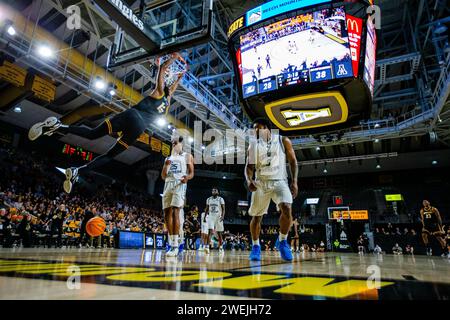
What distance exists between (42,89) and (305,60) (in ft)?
33.6

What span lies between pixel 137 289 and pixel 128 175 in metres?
23.6

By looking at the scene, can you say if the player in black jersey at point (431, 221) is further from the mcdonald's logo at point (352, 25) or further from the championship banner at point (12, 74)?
the championship banner at point (12, 74)

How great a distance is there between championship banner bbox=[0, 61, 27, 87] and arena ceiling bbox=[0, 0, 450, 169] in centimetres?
178

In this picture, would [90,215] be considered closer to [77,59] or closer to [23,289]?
[77,59]

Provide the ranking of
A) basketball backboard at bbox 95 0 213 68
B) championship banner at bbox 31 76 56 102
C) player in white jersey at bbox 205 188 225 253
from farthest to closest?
1. championship banner at bbox 31 76 56 102
2. player in white jersey at bbox 205 188 225 253
3. basketball backboard at bbox 95 0 213 68

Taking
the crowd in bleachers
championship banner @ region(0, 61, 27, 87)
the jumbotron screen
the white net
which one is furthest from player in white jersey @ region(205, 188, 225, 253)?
championship banner @ region(0, 61, 27, 87)

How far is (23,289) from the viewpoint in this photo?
1.25 metres

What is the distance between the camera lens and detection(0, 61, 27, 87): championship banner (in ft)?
33.8

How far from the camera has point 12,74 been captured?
10633mm

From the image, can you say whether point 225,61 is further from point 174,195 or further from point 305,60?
point 174,195

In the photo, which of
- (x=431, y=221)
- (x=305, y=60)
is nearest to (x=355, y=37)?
(x=305, y=60)

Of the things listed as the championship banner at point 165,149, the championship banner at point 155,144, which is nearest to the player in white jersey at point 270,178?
the championship banner at point 155,144

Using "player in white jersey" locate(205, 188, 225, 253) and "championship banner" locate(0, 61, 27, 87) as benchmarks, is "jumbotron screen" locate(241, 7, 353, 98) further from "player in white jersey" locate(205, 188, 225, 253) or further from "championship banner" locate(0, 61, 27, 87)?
"championship banner" locate(0, 61, 27, 87)
